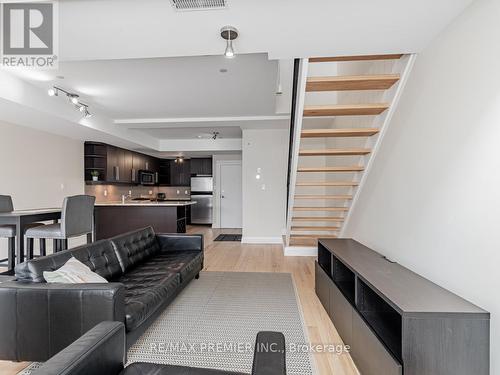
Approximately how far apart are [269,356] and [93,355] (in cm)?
73

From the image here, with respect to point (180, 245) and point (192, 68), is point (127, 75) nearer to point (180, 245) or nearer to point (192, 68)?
point (192, 68)

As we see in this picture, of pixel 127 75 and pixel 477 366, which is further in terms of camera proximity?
pixel 127 75

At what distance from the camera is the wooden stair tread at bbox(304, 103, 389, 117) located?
103 inches

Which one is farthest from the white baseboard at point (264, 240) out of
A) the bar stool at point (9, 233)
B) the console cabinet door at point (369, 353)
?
the console cabinet door at point (369, 353)

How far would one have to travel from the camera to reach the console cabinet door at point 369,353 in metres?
1.41

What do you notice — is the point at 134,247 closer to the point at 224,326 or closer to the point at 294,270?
the point at 224,326

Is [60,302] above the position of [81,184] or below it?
below

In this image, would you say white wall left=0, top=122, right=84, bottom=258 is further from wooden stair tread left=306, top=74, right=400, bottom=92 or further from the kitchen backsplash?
wooden stair tread left=306, top=74, right=400, bottom=92

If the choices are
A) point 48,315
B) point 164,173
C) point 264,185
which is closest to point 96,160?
point 164,173

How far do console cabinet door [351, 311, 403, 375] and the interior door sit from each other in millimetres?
6807

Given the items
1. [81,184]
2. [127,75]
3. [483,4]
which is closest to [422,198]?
[483,4]

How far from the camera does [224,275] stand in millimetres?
3895

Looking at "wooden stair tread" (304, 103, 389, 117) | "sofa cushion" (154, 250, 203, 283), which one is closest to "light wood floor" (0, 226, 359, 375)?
"sofa cushion" (154, 250, 203, 283)

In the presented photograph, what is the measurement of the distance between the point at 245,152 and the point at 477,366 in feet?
17.2
